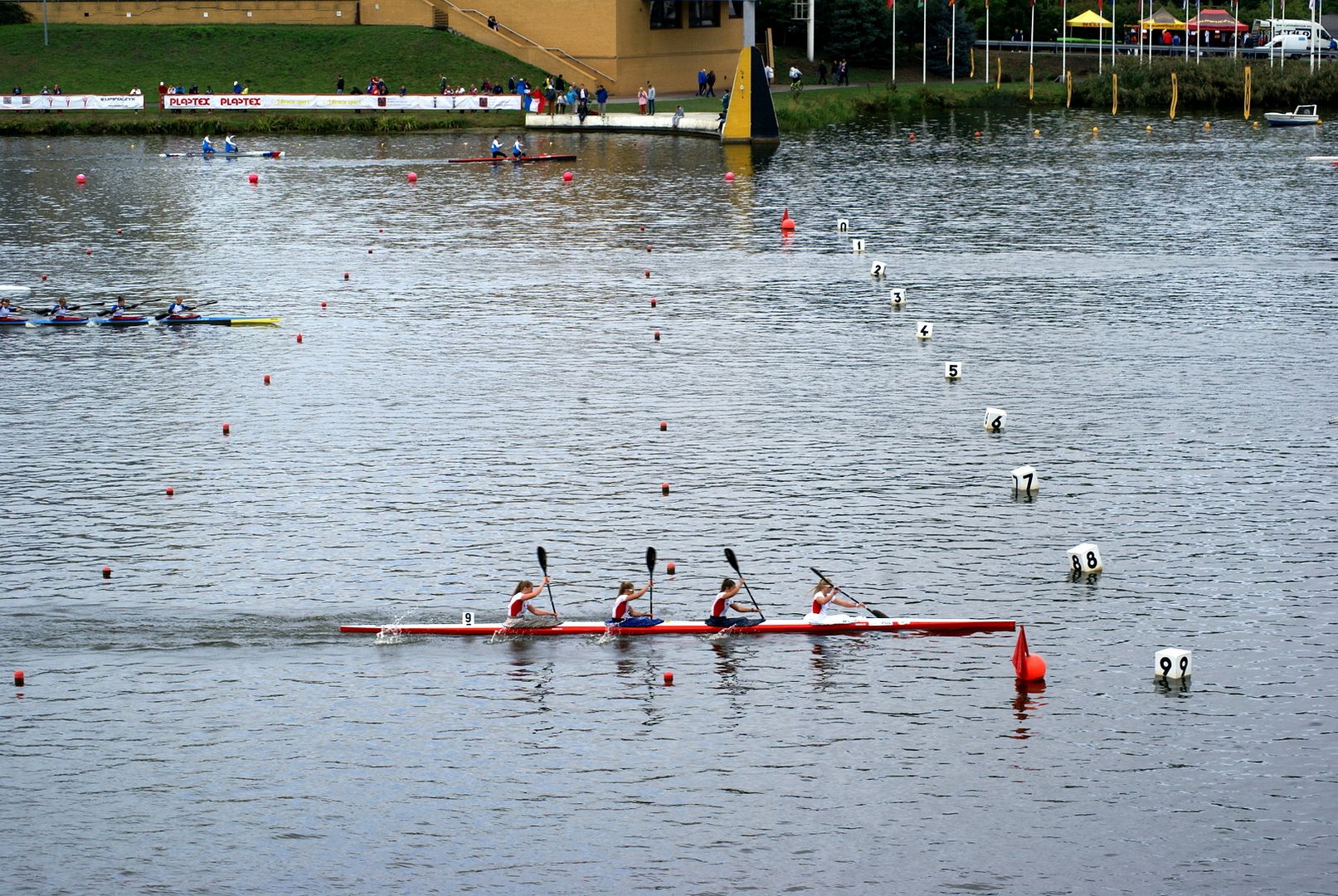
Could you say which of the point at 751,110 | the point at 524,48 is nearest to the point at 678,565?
the point at 751,110

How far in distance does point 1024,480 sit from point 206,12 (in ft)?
315

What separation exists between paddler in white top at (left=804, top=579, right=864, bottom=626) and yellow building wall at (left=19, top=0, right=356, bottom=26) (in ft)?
315

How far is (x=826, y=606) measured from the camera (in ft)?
94.3

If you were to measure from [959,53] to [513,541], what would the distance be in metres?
101

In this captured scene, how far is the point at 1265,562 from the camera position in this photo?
3075 centimetres

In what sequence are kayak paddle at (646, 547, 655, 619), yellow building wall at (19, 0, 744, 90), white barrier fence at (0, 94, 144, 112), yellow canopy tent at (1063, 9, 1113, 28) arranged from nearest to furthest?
kayak paddle at (646, 547, 655, 619) < white barrier fence at (0, 94, 144, 112) < yellow building wall at (19, 0, 744, 90) < yellow canopy tent at (1063, 9, 1113, 28)

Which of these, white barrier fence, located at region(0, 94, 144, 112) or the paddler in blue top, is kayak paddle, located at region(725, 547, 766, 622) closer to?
the paddler in blue top

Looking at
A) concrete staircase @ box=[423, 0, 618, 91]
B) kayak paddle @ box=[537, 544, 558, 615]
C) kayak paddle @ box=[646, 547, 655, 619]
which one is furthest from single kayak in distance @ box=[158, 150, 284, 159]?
kayak paddle @ box=[646, 547, 655, 619]

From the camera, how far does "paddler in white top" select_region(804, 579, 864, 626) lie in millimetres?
28000

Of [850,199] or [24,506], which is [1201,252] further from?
[24,506]

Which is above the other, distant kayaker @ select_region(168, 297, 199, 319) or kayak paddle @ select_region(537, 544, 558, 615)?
distant kayaker @ select_region(168, 297, 199, 319)

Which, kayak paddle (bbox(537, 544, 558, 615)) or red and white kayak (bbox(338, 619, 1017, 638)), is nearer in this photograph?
red and white kayak (bbox(338, 619, 1017, 638))

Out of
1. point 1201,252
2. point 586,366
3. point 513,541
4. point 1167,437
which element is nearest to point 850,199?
point 1201,252

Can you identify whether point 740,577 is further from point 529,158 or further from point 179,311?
point 529,158
